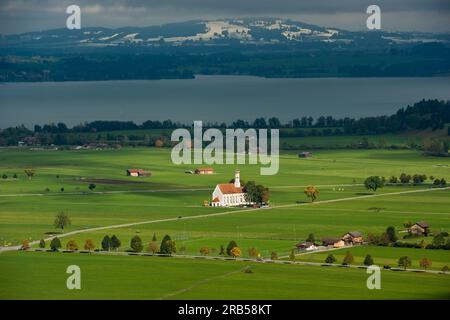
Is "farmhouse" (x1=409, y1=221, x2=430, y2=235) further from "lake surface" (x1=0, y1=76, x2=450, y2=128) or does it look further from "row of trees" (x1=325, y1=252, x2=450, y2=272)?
"lake surface" (x1=0, y1=76, x2=450, y2=128)

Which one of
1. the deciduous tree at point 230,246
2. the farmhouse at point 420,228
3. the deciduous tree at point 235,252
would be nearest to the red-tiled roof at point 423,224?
the farmhouse at point 420,228

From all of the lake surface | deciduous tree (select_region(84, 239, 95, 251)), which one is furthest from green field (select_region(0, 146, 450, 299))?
the lake surface

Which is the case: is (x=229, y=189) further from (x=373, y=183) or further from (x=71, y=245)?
(x=71, y=245)

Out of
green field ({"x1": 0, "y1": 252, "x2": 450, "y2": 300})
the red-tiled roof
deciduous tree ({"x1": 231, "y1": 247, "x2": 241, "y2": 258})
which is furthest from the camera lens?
the red-tiled roof

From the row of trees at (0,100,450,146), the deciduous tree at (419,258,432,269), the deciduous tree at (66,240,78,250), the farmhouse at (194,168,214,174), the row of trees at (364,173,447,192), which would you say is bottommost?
the row of trees at (0,100,450,146)

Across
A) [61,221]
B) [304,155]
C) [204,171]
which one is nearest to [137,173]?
[204,171]

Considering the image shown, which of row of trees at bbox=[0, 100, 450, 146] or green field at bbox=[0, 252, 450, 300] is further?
row of trees at bbox=[0, 100, 450, 146]
